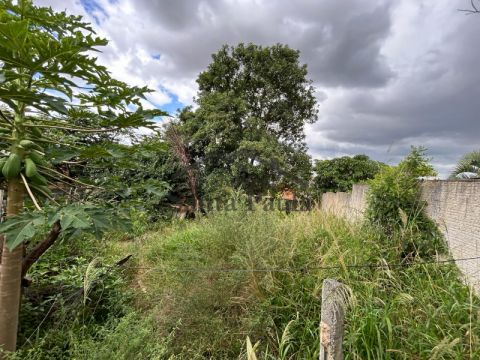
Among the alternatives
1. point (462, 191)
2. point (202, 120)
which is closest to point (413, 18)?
point (462, 191)

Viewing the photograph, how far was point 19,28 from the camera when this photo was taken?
750 millimetres

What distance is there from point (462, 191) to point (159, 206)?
6.41 meters

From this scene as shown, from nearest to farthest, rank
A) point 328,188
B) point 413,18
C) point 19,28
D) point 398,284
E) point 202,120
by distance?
point 19,28, point 398,284, point 413,18, point 202,120, point 328,188

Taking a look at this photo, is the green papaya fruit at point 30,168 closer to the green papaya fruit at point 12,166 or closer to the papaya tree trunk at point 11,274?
the green papaya fruit at point 12,166

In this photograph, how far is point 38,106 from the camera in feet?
3.41

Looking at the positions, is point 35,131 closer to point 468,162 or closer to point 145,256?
point 145,256

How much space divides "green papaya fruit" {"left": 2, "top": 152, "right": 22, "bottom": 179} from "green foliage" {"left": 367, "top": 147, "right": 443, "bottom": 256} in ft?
9.96

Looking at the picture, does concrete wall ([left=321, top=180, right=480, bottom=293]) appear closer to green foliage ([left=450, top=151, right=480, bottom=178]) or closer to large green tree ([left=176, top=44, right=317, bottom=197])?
large green tree ([left=176, top=44, right=317, bottom=197])

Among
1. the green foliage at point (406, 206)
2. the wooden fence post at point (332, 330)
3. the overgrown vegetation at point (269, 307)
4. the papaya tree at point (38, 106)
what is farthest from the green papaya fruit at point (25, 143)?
the green foliage at point (406, 206)

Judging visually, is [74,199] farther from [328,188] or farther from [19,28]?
[328,188]

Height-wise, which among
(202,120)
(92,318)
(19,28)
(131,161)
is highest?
(202,120)

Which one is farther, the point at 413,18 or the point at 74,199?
the point at 413,18

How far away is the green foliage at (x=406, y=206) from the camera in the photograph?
9.02 feet

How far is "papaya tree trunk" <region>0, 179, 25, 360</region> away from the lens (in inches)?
41.6
